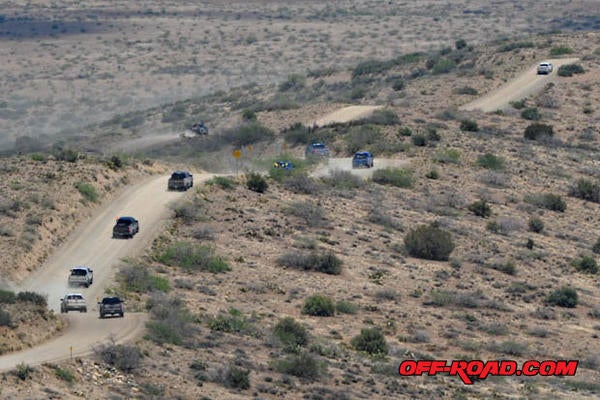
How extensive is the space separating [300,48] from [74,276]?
141179mm

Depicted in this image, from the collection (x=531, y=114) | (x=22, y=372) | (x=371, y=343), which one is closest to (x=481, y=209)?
(x=371, y=343)

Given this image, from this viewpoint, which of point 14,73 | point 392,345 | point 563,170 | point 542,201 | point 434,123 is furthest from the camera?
point 14,73

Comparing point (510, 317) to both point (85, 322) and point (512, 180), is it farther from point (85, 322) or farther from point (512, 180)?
point (512, 180)

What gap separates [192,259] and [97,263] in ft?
14.6

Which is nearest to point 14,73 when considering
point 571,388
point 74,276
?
point 74,276

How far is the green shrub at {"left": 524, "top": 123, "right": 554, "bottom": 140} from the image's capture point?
10838 centimetres

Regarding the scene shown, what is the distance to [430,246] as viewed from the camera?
72312 millimetres

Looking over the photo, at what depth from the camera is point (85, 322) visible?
5262 cm

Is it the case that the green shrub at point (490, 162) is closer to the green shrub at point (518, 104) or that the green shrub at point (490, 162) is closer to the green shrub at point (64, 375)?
the green shrub at point (518, 104)

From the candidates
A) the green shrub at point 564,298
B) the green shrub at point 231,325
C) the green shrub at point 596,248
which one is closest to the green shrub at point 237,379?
the green shrub at point 231,325

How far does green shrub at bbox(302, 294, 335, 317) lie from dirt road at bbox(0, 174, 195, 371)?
312 inches

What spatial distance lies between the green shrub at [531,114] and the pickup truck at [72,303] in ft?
220

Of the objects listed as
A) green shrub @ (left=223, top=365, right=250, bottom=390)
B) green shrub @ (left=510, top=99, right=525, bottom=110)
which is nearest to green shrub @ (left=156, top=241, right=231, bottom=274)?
green shrub @ (left=223, top=365, right=250, bottom=390)

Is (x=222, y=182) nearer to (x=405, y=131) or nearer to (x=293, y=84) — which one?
(x=405, y=131)
